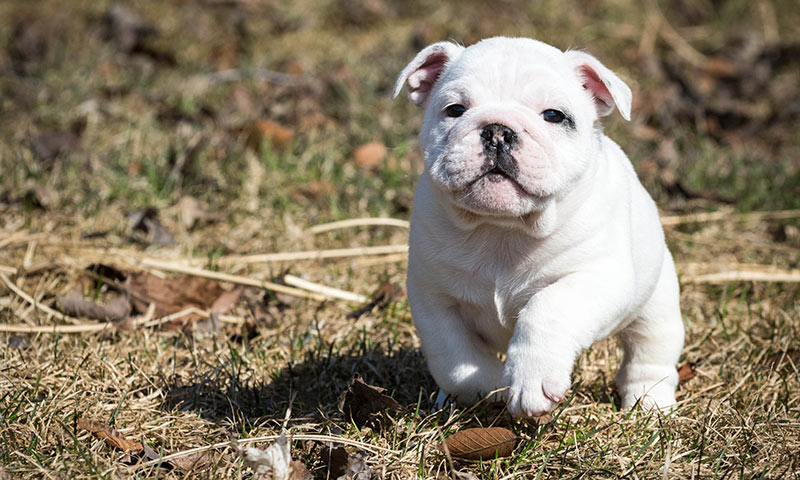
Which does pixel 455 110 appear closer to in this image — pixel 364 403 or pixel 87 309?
pixel 364 403

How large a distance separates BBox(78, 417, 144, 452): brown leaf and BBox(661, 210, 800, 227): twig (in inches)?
128

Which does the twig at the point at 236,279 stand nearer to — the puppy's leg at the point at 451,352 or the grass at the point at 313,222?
the grass at the point at 313,222

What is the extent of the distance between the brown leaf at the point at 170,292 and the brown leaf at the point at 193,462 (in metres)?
1.32

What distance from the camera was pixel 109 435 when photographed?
2732 mm

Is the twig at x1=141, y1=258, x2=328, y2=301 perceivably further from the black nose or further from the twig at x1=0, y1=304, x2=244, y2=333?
the black nose

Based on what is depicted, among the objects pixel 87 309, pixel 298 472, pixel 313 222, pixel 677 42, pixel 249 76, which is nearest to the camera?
pixel 298 472

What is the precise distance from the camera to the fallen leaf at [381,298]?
394 cm

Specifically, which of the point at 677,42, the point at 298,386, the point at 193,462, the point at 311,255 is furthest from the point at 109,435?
the point at 677,42

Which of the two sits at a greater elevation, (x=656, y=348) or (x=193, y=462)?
(x=656, y=348)

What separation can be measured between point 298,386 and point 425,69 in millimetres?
1252

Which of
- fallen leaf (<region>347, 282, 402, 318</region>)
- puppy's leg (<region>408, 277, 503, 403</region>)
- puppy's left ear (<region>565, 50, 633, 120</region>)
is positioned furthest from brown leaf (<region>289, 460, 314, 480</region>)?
puppy's left ear (<region>565, 50, 633, 120</region>)

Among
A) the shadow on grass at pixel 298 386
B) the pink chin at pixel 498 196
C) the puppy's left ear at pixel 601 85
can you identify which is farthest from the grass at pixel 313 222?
the puppy's left ear at pixel 601 85

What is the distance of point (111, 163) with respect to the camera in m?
5.18

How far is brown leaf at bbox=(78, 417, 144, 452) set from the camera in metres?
2.71
